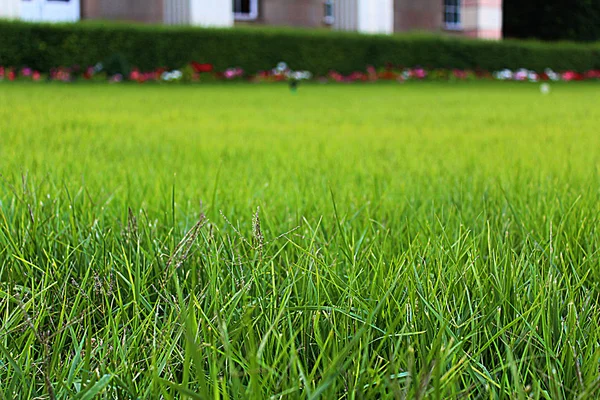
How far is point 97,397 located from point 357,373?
1.03 feet

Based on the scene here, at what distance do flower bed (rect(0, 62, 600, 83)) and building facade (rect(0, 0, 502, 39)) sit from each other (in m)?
2.58

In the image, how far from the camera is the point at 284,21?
21.2m

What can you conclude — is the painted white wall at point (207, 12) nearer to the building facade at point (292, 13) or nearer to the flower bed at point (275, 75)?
the building facade at point (292, 13)

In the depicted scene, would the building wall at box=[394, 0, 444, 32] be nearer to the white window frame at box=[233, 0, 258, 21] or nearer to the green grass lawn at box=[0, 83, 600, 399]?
the white window frame at box=[233, 0, 258, 21]

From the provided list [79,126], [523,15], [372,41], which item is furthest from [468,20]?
[79,126]

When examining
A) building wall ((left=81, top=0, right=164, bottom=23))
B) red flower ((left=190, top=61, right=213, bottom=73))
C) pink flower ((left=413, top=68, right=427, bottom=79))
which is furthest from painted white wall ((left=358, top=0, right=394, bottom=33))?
red flower ((left=190, top=61, right=213, bottom=73))

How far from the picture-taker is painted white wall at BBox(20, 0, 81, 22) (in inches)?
704

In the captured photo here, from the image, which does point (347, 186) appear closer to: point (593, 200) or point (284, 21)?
point (593, 200)

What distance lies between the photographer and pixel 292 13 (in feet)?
69.8

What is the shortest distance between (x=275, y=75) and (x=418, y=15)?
10.4m

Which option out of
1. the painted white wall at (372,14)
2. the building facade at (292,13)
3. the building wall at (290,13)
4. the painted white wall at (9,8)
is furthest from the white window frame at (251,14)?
the painted white wall at (9,8)

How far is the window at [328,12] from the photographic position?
75.2 feet

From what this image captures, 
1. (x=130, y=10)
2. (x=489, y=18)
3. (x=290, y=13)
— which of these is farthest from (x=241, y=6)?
(x=489, y=18)

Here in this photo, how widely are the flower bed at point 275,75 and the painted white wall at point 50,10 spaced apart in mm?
4917
